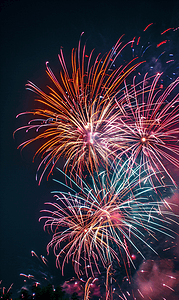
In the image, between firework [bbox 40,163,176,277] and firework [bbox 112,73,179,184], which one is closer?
firework [bbox 112,73,179,184]

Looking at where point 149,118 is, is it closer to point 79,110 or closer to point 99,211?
point 79,110

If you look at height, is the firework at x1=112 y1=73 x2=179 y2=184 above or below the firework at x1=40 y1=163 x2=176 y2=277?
above

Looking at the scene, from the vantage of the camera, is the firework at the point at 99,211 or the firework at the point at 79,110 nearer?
the firework at the point at 79,110

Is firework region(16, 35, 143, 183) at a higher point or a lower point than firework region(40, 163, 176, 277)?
higher

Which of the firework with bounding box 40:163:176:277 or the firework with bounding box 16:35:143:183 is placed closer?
the firework with bounding box 16:35:143:183

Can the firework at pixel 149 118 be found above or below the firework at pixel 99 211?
above

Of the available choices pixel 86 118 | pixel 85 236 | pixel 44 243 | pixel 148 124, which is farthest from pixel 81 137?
pixel 44 243

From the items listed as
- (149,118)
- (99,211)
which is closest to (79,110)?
(149,118)

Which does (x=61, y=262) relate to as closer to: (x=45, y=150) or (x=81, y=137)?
(x=45, y=150)
